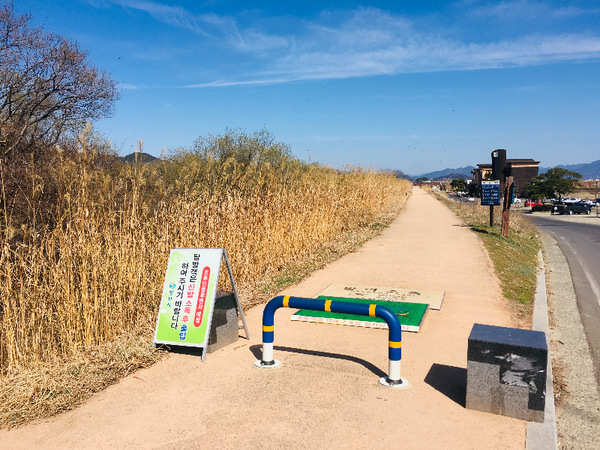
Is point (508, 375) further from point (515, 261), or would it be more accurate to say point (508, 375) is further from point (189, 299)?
point (515, 261)

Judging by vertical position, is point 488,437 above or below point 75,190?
below

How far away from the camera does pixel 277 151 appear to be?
27.0 m

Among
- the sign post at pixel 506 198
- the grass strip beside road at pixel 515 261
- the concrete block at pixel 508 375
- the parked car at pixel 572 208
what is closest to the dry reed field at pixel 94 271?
the concrete block at pixel 508 375

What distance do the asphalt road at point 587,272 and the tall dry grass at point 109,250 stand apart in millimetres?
4926

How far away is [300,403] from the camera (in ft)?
13.5

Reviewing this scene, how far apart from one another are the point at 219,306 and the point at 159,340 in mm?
761

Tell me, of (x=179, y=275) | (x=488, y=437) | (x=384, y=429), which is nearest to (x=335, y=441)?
(x=384, y=429)

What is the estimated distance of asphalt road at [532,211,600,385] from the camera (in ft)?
22.6

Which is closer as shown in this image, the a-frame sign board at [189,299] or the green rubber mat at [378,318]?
the a-frame sign board at [189,299]

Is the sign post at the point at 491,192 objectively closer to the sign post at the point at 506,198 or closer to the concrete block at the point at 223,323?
the sign post at the point at 506,198

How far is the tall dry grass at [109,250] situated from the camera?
5027mm

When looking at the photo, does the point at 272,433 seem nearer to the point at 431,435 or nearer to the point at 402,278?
the point at 431,435

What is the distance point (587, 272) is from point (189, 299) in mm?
10803

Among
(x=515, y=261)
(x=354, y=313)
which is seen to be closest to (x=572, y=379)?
(x=354, y=313)
